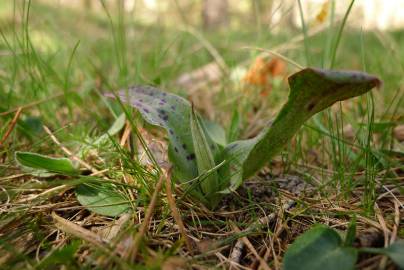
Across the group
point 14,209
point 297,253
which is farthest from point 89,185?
point 297,253

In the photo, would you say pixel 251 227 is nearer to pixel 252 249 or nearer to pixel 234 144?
pixel 252 249

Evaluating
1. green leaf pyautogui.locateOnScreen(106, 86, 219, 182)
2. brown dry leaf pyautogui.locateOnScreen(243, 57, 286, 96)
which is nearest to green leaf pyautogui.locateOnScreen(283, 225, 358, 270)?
green leaf pyautogui.locateOnScreen(106, 86, 219, 182)

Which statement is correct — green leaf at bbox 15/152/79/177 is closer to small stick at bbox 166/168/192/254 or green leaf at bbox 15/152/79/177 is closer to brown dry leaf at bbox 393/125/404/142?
small stick at bbox 166/168/192/254

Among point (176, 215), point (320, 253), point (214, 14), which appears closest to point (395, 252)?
point (320, 253)

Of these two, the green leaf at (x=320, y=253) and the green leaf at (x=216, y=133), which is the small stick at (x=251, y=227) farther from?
the green leaf at (x=216, y=133)

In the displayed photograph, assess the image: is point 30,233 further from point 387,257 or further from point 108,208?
point 387,257

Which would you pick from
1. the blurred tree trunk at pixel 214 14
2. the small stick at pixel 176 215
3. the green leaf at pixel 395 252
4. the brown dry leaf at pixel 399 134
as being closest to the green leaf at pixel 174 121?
the small stick at pixel 176 215
